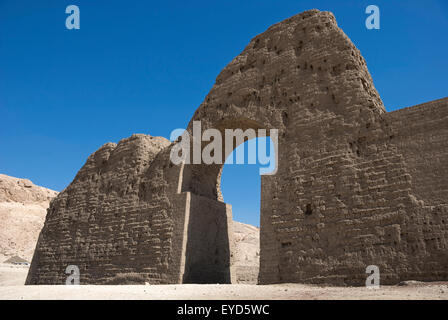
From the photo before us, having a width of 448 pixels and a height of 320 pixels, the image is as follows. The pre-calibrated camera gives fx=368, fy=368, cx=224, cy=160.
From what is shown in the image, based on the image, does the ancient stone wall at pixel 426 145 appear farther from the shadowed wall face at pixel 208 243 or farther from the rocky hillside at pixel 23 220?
the rocky hillside at pixel 23 220

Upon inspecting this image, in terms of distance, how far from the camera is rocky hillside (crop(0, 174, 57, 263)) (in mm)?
34438

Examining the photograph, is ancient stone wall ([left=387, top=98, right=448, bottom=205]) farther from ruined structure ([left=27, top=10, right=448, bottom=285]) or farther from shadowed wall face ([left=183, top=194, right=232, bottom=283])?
shadowed wall face ([left=183, top=194, right=232, bottom=283])

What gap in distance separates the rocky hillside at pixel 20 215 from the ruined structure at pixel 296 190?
24.4m

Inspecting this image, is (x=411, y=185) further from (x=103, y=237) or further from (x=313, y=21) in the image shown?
(x=103, y=237)

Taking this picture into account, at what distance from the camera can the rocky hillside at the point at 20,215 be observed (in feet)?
113

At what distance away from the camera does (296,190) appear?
836 cm

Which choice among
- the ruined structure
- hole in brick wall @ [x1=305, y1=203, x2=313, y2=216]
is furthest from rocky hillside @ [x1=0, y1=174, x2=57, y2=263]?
hole in brick wall @ [x1=305, y1=203, x2=313, y2=216]

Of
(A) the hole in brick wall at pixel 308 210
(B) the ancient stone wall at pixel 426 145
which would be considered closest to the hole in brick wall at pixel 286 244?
(A) the hole in brick wall at pixel 308 210

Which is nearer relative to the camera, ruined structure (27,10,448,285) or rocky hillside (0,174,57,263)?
ruined structure (27,10,448,285)

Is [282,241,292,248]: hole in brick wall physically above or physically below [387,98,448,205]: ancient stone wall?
below

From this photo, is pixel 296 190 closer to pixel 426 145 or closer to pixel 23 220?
pixel 426 145

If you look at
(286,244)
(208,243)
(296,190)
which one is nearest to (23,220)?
(208,243)

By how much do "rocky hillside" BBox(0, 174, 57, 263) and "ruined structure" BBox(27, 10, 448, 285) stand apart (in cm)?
2441

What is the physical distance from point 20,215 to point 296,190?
37.8 meters
